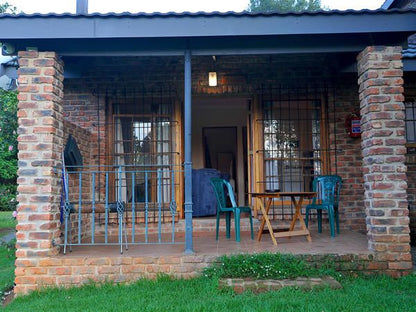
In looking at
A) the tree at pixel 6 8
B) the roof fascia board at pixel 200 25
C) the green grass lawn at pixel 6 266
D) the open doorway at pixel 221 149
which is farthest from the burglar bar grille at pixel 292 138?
the tree at pixel 6 8

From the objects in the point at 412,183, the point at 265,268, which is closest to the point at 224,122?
the point at 412,183

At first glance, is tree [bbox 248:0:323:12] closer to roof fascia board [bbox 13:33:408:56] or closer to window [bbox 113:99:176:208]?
window [bbox 113:99:176:208]

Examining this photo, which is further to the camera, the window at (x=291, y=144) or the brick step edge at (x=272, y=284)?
the window at (x=291, y=144)

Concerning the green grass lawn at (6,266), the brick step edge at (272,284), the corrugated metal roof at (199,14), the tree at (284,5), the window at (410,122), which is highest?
the tree at (284,5)

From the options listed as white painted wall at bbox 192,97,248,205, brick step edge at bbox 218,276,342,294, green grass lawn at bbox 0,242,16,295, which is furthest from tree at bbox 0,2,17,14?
brick step edge at bbox 218,276,342,294

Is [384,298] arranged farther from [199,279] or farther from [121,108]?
[121,108]

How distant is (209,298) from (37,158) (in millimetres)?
2265

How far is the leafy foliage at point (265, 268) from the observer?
3936 millimetres

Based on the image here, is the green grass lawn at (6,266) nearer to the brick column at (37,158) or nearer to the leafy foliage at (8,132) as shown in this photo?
the brick column at (37,158)

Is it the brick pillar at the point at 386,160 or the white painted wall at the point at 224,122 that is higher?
the white painted wall at the point at 224,122

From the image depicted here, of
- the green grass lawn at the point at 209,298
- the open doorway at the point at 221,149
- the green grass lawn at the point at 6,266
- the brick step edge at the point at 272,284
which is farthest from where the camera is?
the open doorway at the point at 221,149

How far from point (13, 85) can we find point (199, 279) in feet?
14.1

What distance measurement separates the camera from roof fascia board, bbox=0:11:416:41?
4203 millimetres

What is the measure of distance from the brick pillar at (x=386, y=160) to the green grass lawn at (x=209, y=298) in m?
0.34
